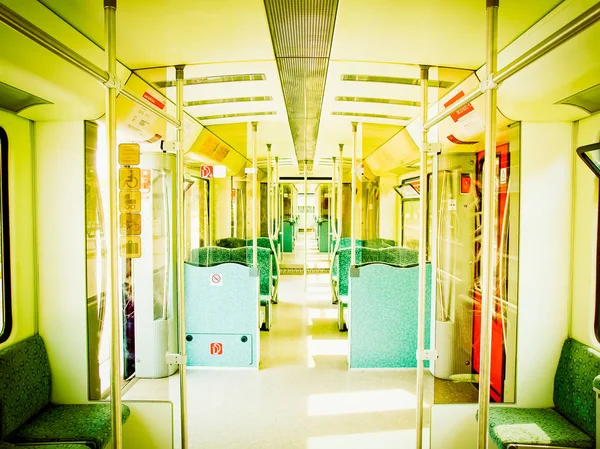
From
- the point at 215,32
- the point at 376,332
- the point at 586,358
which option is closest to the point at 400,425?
the point at 376,332

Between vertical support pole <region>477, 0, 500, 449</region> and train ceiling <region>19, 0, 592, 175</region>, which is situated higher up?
train ceiling <region>19, 0, 592, 175</region>

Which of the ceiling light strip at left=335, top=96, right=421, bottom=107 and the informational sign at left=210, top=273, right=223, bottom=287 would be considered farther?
the informational sign at left=210, top=273, right=223, bottom=287

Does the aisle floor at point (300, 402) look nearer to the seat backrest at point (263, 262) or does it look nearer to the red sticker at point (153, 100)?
the seat backrest at point (263, 262)

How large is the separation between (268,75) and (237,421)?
2657mm

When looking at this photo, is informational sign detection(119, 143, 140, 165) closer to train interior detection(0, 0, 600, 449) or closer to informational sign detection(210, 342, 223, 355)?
train interior detection(0, 0, 600, 449)

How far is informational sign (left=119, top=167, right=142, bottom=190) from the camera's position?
1884 millimetres

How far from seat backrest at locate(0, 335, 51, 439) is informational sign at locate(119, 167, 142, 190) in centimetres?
123

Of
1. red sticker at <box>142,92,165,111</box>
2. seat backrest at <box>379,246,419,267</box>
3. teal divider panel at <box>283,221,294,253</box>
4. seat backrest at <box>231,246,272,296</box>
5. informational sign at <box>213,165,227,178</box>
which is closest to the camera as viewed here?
red sticker at <box>142,92,165,111</box>

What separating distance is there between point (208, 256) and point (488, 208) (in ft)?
12.2

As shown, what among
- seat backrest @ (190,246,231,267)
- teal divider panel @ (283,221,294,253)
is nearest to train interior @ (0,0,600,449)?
seat backrest @ (190,246,231,267)

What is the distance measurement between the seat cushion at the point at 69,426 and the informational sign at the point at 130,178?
1.44 m

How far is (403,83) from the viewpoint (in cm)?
286

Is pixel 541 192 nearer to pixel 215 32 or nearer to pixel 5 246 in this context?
pixel 215 32

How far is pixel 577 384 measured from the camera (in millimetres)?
2248
